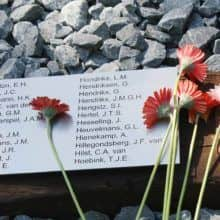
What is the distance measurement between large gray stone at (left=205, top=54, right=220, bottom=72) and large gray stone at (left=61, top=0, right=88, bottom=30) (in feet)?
1.23

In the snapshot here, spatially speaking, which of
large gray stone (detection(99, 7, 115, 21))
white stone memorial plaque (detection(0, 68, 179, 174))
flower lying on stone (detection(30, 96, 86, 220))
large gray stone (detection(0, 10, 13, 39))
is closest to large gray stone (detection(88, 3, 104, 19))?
large gray stone (detection(99, 7, 115, 21))

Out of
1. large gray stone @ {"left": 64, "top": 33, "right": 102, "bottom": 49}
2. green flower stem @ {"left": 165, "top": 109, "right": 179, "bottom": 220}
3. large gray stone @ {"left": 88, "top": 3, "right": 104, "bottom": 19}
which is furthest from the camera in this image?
large gray stone @ {"left": 88, "top": 3, "right": 104, "bottom": 19}

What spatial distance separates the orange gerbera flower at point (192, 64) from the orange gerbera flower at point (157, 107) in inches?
3.2

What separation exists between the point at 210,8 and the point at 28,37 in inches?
18.9

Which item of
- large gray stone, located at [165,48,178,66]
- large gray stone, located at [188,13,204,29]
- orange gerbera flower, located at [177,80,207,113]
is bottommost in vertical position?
orange gerbera flower, located at [177,80,207,113]

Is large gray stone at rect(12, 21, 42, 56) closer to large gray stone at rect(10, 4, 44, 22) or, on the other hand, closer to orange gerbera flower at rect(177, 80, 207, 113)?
large gray stone at rect(10, 4, 44, 22)

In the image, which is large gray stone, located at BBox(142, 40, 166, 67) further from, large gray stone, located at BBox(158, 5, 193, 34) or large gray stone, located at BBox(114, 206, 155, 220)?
large gray stone, located at BBox(114, 206, 155, 220)

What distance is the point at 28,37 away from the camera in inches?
84.2

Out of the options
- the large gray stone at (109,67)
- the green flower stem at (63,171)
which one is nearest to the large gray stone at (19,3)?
the large gray stone at (109,67)

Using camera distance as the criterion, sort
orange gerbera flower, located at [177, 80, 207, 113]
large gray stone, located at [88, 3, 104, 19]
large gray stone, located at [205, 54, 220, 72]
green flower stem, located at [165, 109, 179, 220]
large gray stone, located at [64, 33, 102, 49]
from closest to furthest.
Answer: green flower stem, located at [165, 109, 179, 220] → orange gerbera flower, located at [177, 80, 207, 113] → large gray stone, located at [205, 54, 220, 72] → large gray stone, located at [64, 33, 102, 49] → large gray stone, located at [88, 3, 104, 19]

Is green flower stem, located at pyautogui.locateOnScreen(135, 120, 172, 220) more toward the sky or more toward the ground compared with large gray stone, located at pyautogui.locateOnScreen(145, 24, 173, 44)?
more toward the ground

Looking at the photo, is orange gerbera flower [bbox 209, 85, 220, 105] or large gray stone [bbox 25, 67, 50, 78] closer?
orange gerbera flower [bbox 209, 85, 220, 105]

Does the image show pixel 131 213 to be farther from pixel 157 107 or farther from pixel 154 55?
pixel 154 55

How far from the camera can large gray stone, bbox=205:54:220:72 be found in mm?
1959
